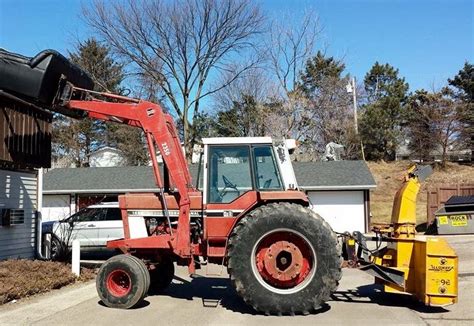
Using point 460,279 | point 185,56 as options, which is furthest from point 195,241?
point 185,56

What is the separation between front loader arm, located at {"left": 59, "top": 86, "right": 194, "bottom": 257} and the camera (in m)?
8.59

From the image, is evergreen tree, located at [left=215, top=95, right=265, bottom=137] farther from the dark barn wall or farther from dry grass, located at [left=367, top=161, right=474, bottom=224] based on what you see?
the dark barn wall

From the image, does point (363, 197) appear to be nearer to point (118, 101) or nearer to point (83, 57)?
point (118, 101)

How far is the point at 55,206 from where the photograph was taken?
1104 inches

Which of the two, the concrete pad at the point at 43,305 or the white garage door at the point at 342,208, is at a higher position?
the white garage door at the point at 342,208

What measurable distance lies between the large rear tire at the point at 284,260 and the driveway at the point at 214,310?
283 mm

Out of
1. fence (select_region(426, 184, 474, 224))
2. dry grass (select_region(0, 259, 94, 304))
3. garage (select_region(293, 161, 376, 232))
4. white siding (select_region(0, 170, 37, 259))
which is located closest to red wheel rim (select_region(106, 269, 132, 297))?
dry grass (select_region(0, 259, 94, 304))

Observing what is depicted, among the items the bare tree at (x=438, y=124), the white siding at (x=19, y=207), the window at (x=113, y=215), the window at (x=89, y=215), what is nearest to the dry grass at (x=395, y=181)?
the bare tree at (x=438, y=124)

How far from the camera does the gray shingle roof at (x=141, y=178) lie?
26.2 m

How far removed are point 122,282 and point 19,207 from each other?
21.0 ft

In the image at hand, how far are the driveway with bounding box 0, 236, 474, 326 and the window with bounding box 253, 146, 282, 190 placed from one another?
2048 millimetres

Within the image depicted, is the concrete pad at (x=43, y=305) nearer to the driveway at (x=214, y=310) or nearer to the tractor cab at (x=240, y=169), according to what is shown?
the driveway at (x=214, y=310)

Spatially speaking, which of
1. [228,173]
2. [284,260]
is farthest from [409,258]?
[228,173]

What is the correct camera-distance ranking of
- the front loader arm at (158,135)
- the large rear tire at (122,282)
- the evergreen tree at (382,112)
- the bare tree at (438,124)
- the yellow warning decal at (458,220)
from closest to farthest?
the large rear tire at (122,282)
the front loader arm at (158,135)
the yellow warning decal at (458,220)
the bare tree at (438,124)
the evergreen tree at (382,112)
